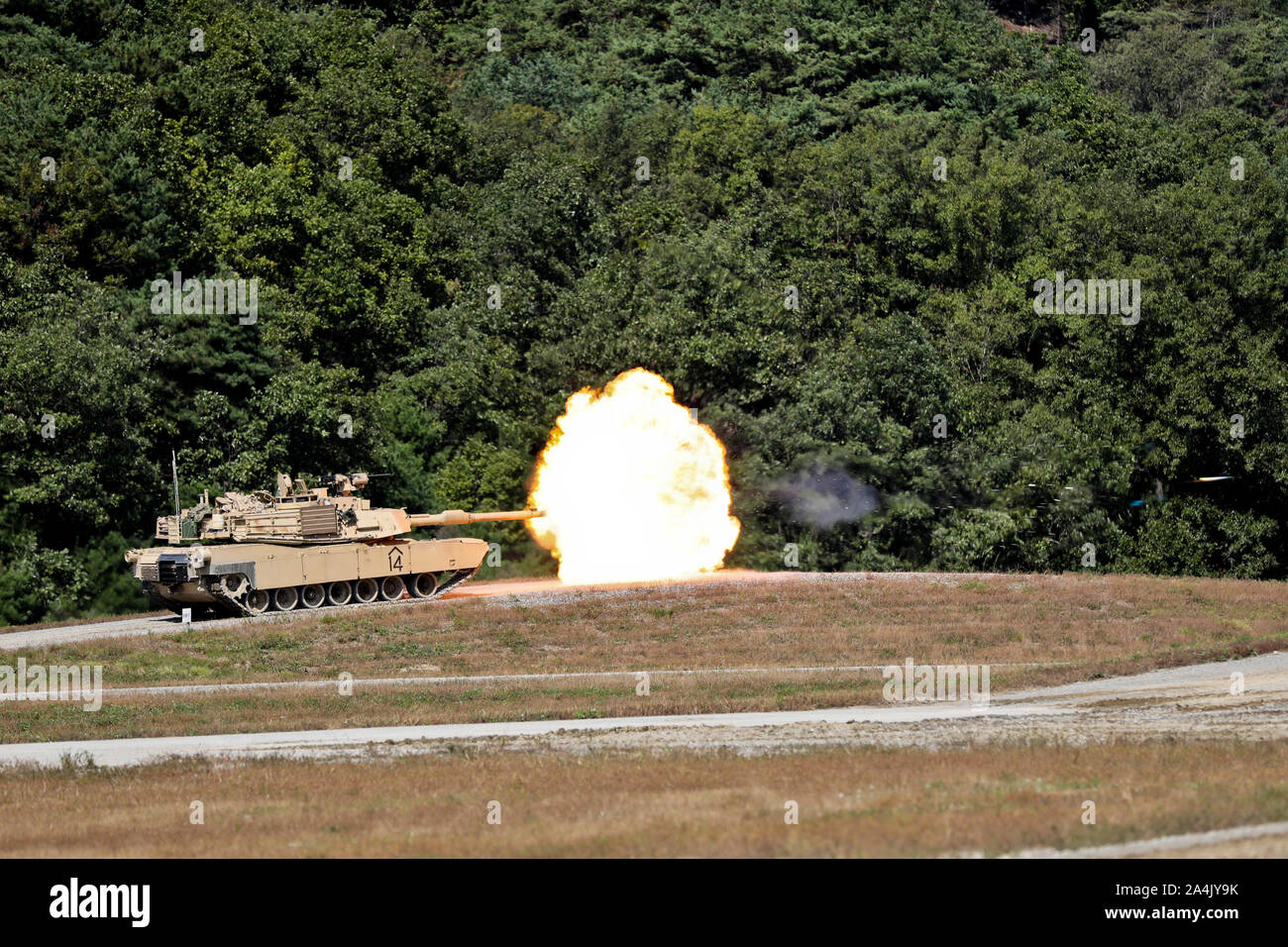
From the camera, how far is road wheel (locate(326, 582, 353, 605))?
47938mm

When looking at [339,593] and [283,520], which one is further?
[339,593]

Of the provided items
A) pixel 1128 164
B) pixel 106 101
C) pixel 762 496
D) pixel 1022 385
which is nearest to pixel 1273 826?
pixel 762 496

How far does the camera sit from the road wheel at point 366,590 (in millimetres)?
48500

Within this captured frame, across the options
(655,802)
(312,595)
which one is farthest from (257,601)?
(655,802)

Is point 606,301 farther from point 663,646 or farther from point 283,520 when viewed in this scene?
point 663,646

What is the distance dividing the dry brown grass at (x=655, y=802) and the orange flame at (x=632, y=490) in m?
22.9

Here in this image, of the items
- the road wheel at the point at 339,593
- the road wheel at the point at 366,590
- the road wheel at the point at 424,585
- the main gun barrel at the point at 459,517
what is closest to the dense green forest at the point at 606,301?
the main gun barrel at the point at 459,517

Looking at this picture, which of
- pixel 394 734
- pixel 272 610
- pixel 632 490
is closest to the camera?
pixel 394 734

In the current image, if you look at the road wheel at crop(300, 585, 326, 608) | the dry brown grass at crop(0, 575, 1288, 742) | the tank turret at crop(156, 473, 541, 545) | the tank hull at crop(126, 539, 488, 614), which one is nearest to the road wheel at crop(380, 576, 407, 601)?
the tank hull at crop(126, 539, 488, 614)

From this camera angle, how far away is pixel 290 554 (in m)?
46.4

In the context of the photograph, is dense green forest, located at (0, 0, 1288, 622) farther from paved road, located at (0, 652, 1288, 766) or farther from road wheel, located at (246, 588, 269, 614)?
paved road, located at (0, 652, 1288, 766)

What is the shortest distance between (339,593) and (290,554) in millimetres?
2513

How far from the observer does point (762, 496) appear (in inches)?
2354

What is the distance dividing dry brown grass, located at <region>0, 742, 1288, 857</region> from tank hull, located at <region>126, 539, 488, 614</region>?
18.6 metres
